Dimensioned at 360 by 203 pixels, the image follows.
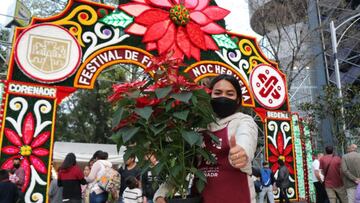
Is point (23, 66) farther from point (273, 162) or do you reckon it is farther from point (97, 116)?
point (97, 116)

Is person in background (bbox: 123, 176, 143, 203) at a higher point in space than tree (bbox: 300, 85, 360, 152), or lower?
lower

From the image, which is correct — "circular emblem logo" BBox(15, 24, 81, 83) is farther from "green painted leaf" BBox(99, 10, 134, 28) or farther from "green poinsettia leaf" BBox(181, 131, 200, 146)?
"green poinsettia leaf" BBox(181, 131, 200, 146)

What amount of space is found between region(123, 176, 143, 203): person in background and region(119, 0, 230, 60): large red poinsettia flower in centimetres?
280

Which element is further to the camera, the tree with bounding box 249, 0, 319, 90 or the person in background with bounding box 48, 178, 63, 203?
the tree with bounding box 249, 0, 319, 90

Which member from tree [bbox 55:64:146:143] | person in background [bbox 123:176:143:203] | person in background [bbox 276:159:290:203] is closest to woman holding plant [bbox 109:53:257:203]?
person in background [bbox 123:176:143:203]

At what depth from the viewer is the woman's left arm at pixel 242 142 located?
1948mm

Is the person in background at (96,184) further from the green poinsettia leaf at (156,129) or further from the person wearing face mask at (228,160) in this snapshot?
the green poinsettia leaf at (156,129)

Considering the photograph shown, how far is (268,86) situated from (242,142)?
763 centimetres

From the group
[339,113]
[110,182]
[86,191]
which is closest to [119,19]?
[110,182]

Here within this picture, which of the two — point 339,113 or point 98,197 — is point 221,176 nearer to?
point 98,197

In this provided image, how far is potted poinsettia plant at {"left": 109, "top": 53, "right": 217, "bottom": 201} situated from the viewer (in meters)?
2.13

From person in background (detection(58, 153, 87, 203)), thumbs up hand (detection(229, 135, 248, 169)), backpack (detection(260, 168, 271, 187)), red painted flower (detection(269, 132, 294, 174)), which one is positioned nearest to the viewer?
thumbs up hand (detection(229, 135, 248, 169))

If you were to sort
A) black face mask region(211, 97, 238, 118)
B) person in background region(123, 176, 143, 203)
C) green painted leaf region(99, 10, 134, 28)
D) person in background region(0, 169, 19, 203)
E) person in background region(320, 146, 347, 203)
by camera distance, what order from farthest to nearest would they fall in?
1. green painted leaf region(99, 10, 134, 28)
2. person in background region(320, 146, 347, 203)
3. person in background region(123, 176, 143, 203)
4. person in background region(0, 169, 19, 203)
5. black face mask region(211, 97, 238, 118)

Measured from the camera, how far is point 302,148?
1017 centimetres
